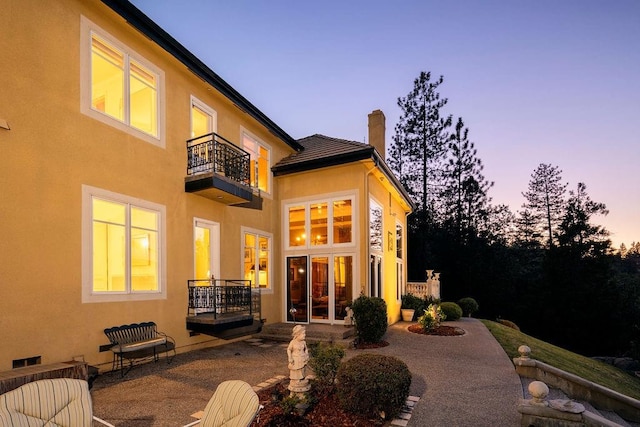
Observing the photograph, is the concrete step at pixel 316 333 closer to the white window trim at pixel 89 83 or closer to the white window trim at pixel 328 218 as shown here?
the white window trim at pixel 328 218

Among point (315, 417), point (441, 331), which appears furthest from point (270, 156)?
point (315, 417)

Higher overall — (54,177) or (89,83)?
(89,83)

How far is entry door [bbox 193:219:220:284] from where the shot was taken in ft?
33.2

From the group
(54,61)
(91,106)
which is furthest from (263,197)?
(54,61)

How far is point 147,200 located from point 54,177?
2.13m

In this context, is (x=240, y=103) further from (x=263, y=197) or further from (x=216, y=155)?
(x=263, y=197)

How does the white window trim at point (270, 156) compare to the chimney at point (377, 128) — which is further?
the chimney at point (377, 128)

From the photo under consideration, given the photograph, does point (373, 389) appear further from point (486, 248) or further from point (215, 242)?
point (486, 248)

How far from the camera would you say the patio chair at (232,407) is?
3.37 meters

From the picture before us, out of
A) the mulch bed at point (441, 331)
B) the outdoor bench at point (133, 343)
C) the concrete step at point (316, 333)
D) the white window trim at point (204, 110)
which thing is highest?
the white window trim at point (204, 110)

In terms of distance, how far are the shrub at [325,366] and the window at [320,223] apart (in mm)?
6702

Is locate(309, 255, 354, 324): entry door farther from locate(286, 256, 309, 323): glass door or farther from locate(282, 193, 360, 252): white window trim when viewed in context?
locate(282, 193, 360, 252): white window trim

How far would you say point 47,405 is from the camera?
330 centimetres

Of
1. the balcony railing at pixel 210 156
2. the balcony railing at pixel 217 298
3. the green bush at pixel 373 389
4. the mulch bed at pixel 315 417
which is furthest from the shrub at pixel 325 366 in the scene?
the balcony railing at pixel 210 156
